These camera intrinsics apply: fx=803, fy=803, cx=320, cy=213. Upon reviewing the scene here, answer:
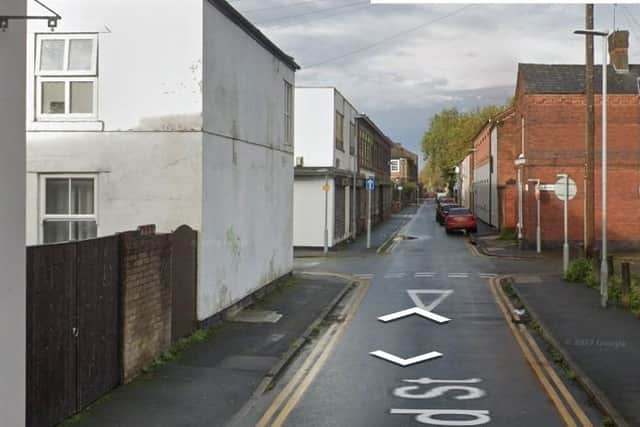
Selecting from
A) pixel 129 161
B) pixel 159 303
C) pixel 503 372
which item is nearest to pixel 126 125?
pixel 129 161

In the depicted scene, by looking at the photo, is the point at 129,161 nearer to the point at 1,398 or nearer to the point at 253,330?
the point at 253,330

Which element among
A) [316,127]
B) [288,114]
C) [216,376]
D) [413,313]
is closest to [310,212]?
[316,127]

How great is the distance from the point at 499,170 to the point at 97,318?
47148mm

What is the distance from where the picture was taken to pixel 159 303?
40.1 feet

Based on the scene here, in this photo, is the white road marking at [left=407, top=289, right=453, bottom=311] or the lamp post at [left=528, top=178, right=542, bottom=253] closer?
the white road marking at [left=407, top=289, right=453, bottom=311]

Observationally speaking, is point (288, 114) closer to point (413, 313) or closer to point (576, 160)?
point (413, 313)

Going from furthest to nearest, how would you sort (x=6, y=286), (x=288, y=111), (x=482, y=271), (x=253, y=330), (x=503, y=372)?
(x=482, y=271), (x=288, y=111), (x=253, y=330), (x=503, y=372), (x=6, y=286)

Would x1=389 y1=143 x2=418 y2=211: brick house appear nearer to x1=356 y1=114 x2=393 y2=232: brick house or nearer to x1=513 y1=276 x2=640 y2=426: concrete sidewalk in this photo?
x1=356 y1=114 x2=393 y2=232: brick house

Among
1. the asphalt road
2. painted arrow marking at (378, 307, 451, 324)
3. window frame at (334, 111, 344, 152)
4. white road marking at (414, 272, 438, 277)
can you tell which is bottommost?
the asphalt road

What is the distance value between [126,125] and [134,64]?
1.10 m

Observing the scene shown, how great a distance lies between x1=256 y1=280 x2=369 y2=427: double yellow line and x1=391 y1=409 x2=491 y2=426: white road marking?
4.51ft

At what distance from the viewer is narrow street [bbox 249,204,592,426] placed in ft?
31.5

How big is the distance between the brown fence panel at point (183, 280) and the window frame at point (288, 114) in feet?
29.8

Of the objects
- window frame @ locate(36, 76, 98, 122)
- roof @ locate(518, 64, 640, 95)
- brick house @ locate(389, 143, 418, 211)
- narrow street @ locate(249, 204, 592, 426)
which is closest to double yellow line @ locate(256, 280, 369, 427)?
narrow street @ locate(249, 204, 592, 426)
